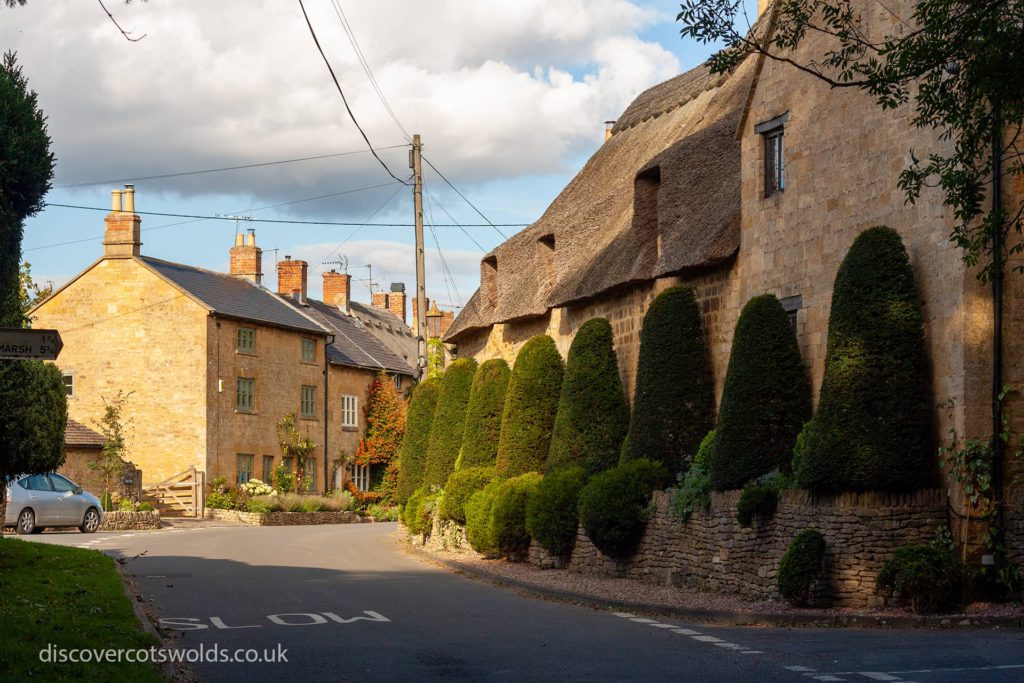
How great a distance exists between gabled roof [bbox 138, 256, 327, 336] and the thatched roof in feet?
51.5

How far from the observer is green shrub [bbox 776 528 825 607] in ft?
50.3

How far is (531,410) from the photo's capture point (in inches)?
1006

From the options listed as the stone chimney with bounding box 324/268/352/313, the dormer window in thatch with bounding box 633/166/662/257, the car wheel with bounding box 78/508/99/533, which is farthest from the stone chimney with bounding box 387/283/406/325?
the dormer window in thatch with bounding box 633/166/662/257

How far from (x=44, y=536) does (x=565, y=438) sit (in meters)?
14.4

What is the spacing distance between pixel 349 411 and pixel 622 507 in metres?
37.2

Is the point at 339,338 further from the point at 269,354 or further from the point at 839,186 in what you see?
the point at 839,186

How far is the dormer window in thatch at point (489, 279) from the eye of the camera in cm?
3275

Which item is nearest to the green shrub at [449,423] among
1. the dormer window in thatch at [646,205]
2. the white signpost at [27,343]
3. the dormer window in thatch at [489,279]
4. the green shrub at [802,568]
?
the dormer window in thatch at [489,279]

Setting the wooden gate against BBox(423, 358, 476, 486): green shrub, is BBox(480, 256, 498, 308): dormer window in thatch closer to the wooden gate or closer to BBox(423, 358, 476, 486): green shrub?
BBox(423, 358, 476, 486): green shrub

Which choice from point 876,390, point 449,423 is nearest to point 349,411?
point 449,423

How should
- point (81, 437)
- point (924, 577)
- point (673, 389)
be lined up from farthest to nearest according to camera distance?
point (81, 437)
point (673, 389)
point (924, 577)

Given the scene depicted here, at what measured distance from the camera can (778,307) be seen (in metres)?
18.5

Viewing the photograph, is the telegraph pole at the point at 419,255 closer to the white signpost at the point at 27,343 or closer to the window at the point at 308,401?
the window at the point at 308,401

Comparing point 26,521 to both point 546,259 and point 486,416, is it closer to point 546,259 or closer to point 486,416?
point 486,416
